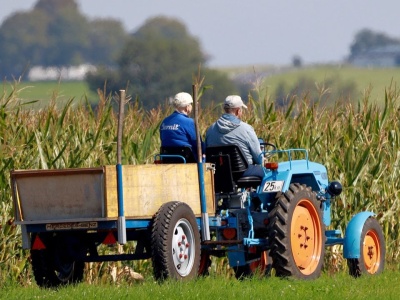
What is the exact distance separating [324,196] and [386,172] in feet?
7.07

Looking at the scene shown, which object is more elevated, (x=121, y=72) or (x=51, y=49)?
(x=51, y=49)

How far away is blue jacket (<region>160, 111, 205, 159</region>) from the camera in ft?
40.0

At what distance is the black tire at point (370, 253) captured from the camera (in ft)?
41.3

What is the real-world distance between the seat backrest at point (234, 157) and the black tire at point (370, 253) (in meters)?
1.51

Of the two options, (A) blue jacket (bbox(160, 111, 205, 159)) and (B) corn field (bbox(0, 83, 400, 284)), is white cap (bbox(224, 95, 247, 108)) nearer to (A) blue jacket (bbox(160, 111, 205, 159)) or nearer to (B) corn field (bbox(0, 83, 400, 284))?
(A) blue jacket (bbox(160, 111, 205, 159))

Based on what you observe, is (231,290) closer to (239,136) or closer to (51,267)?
(51,267)

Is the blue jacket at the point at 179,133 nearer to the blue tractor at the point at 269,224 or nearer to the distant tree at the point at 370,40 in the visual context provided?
the blue tractor at the point at 269,224

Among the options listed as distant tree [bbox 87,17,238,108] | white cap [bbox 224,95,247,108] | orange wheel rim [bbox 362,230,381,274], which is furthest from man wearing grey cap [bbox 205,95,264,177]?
distant tree [bbox 87,17,238,108]

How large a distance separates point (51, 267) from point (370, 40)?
110550 millimetres

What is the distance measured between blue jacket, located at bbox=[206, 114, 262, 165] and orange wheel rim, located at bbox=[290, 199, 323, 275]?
664 mm

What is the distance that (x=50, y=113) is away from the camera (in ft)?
45.6

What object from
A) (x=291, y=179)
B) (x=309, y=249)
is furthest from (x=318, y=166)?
(x=309, y=249)

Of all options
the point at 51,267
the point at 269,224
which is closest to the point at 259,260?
the point at 269,224

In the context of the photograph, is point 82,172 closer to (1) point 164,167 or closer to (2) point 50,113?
(1) point 164,167
